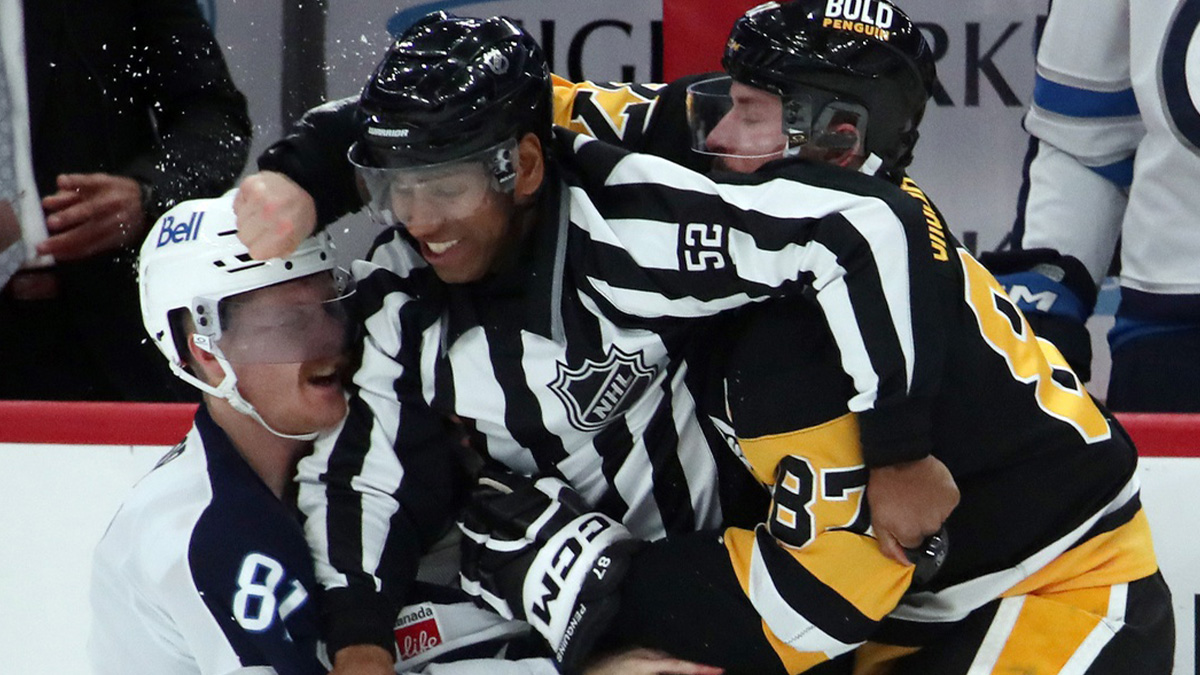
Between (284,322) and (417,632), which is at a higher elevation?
(284,322)

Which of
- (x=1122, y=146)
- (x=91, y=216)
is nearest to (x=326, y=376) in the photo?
(x=91, y=216)

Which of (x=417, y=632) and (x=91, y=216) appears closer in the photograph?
(x=417, y=632)

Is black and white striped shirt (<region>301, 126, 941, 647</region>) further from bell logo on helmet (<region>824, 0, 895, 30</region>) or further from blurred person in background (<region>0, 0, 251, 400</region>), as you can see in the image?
blurred person in background (<region>0, 0, 251, 400</region>)

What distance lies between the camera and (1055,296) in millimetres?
2039

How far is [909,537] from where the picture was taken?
4.98 feet

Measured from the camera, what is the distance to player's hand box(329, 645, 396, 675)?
1.67m

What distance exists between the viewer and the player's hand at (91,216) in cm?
218

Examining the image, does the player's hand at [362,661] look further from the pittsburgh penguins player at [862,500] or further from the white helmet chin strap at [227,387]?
the white helmet chin strap at [227,387]

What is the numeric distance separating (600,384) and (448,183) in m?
0.27

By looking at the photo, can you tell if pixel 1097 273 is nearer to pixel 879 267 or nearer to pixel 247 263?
pixel 879 267

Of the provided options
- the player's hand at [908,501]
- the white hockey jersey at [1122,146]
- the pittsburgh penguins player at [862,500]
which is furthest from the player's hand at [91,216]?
the white hockey jersey at [1122,146]

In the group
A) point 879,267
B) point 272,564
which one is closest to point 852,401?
point 879,267

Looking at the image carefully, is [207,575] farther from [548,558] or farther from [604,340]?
[604,340]

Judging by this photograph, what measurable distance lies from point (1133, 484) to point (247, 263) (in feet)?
3.35
